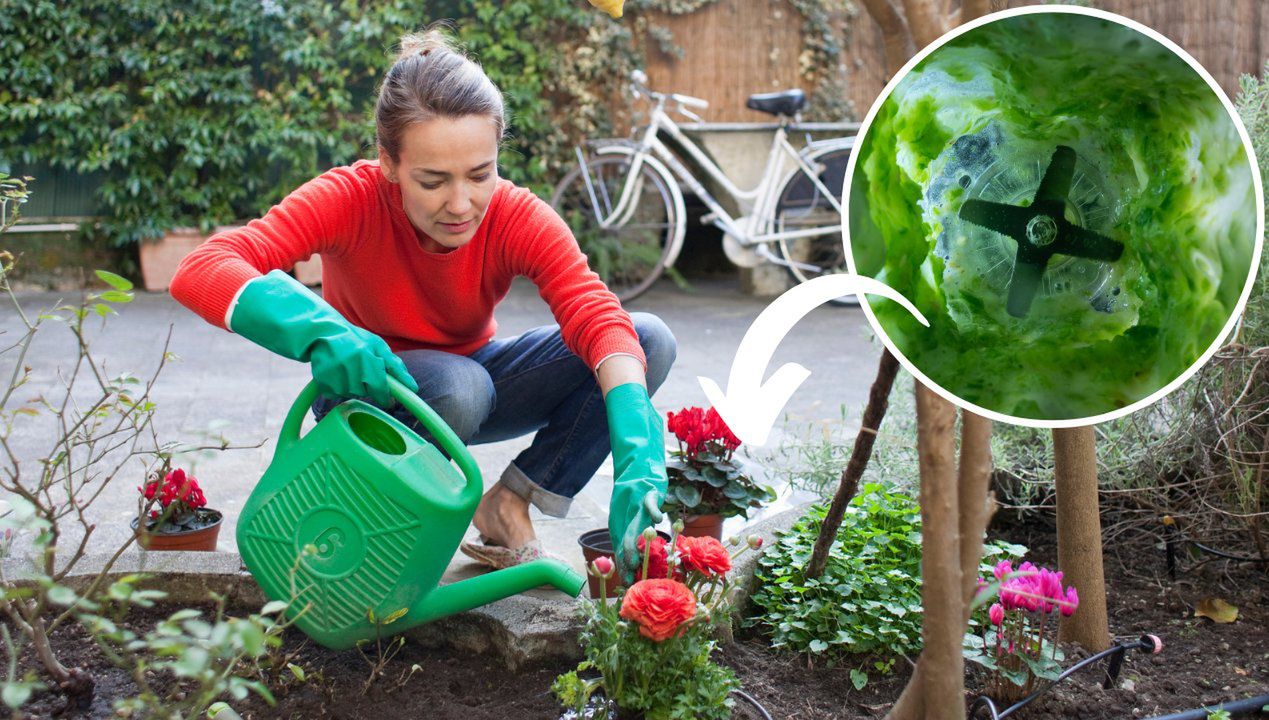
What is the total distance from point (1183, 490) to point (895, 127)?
4.69ft

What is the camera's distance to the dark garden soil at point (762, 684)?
1.50 m

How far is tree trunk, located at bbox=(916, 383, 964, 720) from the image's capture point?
109cm

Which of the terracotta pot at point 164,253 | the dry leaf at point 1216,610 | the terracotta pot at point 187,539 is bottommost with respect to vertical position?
the terracotta pot at point 164,253

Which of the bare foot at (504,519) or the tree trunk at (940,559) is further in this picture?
the bare foot at (504,519)

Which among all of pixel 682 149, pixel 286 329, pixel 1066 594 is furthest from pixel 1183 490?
pixel 682 149

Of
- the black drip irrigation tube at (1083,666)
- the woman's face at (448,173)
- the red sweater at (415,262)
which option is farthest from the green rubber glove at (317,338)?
the black drip irrigation tube at (1083,666)

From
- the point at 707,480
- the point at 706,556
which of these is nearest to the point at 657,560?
the point at 706,556

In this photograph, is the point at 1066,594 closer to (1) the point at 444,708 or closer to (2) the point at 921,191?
(2) the point at 921,191

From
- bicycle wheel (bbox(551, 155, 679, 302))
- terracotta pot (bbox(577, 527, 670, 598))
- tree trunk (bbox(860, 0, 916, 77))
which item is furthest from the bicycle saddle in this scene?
tree trunk (bbox(860, 0, 916, 77))

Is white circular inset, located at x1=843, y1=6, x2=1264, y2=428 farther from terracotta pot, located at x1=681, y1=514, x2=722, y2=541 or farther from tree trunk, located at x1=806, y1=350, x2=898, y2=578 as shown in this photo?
terracotta pot, located at x1=681, y1=514, x2=722, y2=541

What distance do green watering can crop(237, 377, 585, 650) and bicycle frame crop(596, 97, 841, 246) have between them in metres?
4.43

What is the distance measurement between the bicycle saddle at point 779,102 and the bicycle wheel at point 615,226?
0.67 metres

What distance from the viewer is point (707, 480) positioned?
203 cm

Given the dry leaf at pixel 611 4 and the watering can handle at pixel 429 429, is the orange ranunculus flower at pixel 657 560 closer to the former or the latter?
the watering can handle at pixel 429 429
